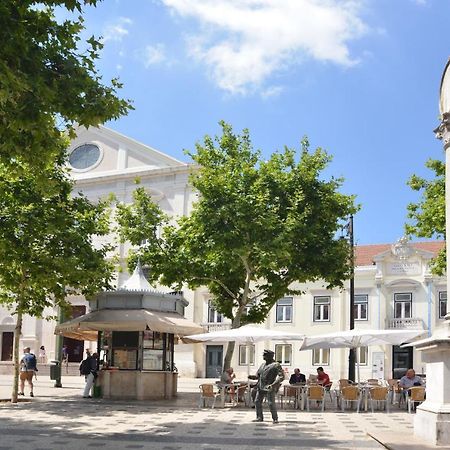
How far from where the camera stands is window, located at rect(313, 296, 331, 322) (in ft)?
151

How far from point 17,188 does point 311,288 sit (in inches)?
1158

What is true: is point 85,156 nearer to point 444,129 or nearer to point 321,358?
point 321,358

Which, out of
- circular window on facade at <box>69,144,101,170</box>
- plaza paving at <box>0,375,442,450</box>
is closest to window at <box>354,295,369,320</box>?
Result: circular window on facade at <box>69,144,101,170</box>

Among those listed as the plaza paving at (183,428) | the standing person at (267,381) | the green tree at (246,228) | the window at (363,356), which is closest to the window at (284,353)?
the window at (363,356)

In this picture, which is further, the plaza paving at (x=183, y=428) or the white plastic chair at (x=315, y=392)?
the white plastic chair at (x=315, y=392)

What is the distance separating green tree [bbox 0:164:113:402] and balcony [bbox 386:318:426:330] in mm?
26626

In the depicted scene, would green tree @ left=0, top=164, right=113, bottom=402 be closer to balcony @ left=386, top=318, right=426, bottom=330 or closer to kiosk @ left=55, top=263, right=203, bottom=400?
kiosk @ left=55, top=263, right=203, bottom=400

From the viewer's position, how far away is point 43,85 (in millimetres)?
9914

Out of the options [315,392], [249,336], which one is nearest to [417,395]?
[315,392]

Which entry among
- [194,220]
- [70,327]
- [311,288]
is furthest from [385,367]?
[70,327]

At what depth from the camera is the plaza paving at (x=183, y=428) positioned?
1195 centimetres

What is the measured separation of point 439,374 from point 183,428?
18.0 feet

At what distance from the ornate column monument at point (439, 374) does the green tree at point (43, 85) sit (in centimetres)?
522

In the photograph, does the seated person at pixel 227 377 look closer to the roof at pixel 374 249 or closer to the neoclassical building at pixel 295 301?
the neoclassical building at pixel 295 301
